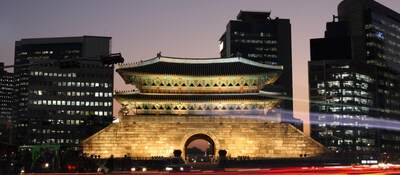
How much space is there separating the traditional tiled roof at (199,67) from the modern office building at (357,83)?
84374 millimetres

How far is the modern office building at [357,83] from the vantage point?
143 metres

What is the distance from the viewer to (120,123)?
183 ft

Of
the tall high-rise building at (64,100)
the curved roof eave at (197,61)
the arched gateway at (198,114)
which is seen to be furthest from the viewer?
the tall high-rise building at (64,100)

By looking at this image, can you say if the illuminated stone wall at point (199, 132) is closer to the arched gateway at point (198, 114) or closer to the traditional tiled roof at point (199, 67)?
the arched gateway at point (198, 114)

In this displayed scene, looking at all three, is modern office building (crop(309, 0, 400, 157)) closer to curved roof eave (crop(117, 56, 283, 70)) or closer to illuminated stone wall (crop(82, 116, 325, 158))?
curved roof eave (crop(117, 56, 283, 70))

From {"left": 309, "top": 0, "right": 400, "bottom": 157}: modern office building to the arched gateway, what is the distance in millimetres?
84762

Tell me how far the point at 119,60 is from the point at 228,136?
107ft

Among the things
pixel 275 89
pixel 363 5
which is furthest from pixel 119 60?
pixel 275 89

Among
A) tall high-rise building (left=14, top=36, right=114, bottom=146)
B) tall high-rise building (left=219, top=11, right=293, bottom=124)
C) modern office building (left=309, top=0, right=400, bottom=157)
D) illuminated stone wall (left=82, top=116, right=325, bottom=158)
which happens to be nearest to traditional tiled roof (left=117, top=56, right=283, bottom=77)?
illuminated stone wall (left=82, top=116, right=325, bottom=158)

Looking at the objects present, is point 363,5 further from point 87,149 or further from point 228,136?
point 87,149

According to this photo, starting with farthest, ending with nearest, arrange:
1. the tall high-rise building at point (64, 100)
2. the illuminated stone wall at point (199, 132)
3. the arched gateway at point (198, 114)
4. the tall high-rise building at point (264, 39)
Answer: the tall high-rise building at point (264, 39)
the tall high-rise building at point (64, 100)
the arched gateway at point (198, 114)
the illuminated stone wall at point (199, 132)

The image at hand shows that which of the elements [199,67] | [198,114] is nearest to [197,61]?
[199,67]

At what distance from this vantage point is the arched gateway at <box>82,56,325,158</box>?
55156 millimetres

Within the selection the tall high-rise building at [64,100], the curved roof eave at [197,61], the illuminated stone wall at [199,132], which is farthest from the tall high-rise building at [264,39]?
the illuminated stone wall at [199,132]
